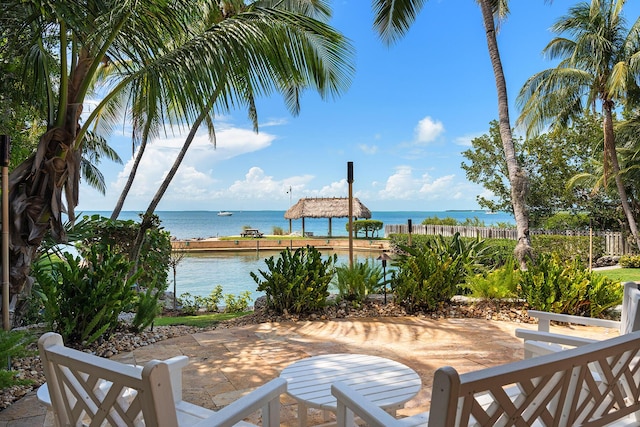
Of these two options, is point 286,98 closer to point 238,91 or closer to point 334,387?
point 238,91

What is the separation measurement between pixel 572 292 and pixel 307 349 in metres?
3.06

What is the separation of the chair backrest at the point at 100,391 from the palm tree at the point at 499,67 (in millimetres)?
6185

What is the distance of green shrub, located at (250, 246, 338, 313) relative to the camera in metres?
5.02

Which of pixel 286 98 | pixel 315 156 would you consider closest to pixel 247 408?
pixel 286 98

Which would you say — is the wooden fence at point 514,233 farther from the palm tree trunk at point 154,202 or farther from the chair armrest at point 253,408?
the chair armrest at point 253,408

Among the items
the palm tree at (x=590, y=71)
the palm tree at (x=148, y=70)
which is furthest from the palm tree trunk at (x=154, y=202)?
the palm tree at (x=590, y=71)

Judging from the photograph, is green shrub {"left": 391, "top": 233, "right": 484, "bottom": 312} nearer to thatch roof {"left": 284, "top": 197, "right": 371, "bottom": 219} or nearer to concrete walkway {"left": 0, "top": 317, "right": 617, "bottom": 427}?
concrete walkway {"left": 0, "top": 317, "right": 617, "bottom": 427}

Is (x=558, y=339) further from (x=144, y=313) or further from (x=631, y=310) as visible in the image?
(x=144, y=313)

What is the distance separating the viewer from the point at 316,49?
3.63m

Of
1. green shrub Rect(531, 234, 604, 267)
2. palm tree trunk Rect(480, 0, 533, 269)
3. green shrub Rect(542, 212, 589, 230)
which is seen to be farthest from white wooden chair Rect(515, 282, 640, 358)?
green shrub Rect(542, 212, 589, 230)

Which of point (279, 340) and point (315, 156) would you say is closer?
point (279, 340)

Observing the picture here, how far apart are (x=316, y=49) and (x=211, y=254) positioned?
19.8 metres

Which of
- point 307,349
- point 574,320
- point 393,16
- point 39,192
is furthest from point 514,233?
point 39,192

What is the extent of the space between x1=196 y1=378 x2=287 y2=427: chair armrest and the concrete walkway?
896mm
